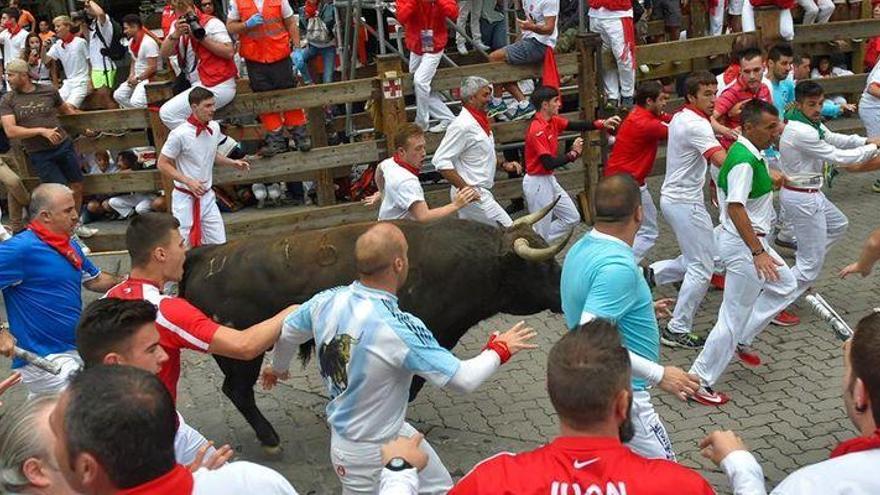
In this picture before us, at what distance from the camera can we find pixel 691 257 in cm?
859

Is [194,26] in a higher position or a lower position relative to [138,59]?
higher

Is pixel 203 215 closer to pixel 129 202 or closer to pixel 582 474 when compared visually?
pixel 129 202

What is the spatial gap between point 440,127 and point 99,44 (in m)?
5.67

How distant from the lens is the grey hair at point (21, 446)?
3.41 m

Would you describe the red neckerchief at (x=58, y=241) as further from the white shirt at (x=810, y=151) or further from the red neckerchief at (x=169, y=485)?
the white shirt at (x=810, y=151)

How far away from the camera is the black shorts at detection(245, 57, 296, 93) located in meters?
10.9

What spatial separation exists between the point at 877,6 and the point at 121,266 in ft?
34.2

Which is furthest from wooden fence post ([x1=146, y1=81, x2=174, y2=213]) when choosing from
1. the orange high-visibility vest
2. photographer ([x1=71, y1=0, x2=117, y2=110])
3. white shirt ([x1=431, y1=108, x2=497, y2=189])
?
photographer ([x1=71, y1=0, x2=117, y2=110])

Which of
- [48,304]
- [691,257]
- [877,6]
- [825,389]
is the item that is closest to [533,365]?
[691,257]

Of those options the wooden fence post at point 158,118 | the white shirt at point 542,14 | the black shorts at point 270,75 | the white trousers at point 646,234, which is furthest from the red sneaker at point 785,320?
the wooden fence post at point 158,118

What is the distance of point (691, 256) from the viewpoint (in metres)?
8.59

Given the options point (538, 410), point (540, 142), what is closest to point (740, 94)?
point (540, 142)

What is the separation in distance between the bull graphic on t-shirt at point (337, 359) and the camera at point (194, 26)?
21.4 feet

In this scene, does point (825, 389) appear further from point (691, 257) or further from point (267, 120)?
point (267, 120)
